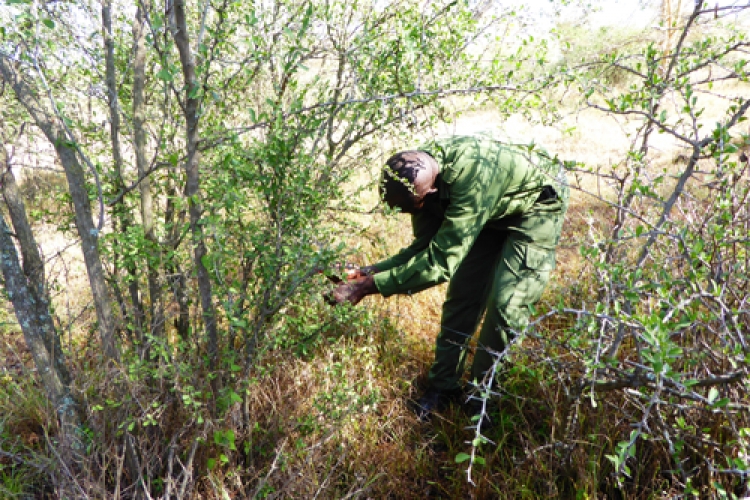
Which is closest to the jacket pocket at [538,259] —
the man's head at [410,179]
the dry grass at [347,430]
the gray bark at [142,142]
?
the dry grass at [347,430]

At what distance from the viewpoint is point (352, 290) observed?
2736 millimetres

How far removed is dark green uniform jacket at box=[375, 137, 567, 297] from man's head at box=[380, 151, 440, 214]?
84 mm

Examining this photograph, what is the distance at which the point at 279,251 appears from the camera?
220cm

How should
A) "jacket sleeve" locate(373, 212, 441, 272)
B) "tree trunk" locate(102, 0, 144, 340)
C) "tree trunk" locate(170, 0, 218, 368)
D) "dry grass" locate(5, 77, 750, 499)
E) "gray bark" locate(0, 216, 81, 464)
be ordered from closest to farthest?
1. "tree trunk" locate(170, 0, 218, 368)
2. "gray bark" locate(0, 216, 81, 464)
3. "dry grass" locate(5, 77, 750, 499)
4. "tree trunk" locate(102, 0, 144, 340)
5. "jacket sleeve" locate(373, 212, 441, 272)

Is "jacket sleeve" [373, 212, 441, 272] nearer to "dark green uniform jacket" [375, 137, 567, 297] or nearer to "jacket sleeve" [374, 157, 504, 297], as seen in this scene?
"dark green uniform jacket" [375, 137, 567, 297]

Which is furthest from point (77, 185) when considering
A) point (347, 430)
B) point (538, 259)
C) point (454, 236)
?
Answer: point (538, 259)

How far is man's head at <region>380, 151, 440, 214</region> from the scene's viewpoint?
2.68 m

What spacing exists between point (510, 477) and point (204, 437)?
151 centimetres

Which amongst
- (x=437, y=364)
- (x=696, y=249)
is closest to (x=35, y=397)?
(x=437, y=364)

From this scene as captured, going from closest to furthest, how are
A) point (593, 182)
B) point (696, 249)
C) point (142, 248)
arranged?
point (696, 249) → point (142, 248) → point (593, 182)

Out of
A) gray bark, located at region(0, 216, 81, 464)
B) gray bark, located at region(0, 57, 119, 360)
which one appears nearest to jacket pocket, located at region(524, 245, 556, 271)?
gray bark, located at region(0, 57, 119, 360)

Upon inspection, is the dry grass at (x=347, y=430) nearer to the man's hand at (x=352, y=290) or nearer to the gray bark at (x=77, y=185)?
the man's hand at (x=352, y=290)

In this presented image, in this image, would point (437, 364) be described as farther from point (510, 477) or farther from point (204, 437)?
point (204, 437)

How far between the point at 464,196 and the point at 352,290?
0.75 meters
